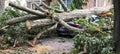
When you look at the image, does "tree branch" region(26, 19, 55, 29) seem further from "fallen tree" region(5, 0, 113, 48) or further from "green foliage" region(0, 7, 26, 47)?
"green foliage" region(0, 7, 26, 47)

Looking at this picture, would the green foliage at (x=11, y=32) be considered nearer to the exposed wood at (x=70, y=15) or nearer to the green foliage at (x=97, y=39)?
the exposed wood at (x=70, y=15)

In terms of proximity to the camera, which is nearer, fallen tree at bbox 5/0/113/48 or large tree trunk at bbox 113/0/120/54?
large tree trunk at bbox 113/0/120/54

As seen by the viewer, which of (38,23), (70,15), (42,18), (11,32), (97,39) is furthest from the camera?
(70,15)

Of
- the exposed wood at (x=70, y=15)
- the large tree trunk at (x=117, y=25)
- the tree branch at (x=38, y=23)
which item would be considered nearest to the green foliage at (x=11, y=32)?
the tree branch at (x=38, y=23)

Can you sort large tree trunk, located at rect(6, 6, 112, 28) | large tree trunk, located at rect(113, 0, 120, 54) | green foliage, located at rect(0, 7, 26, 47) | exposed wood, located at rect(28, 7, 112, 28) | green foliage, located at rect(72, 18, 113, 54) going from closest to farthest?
large tree trunk, located at rect(113, 0, 120, 54) → green foliage, located at rect(72, 18, 113, 54) → green foliage, located at rect(0, 7, 26, 47) → large tree trunk, located at rect(6, 6, 112, 28) → exposed wood, located at rect(28, 7, 112, 28)

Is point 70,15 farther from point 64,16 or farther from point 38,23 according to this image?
point 38,23

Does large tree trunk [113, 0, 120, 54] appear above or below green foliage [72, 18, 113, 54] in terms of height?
above

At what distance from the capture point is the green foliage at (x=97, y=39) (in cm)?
844

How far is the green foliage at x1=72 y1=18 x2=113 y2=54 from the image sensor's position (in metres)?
8.44

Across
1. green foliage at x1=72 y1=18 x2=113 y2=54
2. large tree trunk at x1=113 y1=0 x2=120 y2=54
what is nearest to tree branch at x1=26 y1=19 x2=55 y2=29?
green foliage at x1=72 y1=18 x2=113 y2=54

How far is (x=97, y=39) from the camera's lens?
8688 millimetres

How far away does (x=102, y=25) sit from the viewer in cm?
988

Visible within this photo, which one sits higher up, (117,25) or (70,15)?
(117,25)

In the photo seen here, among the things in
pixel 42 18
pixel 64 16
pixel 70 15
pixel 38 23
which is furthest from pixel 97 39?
pixel 70 15
